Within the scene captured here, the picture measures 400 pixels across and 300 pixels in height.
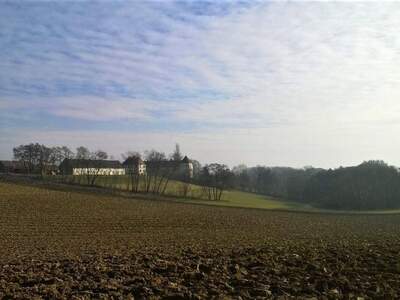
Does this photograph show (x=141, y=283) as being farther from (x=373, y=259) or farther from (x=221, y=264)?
(x=373, y=259)

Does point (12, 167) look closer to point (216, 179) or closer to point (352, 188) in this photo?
point (216, 179)

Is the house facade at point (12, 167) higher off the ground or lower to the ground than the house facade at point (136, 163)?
lower

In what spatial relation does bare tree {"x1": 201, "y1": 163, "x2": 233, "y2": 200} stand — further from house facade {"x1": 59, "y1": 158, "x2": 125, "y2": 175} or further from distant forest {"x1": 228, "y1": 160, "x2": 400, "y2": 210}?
house facade {"x1": 59, "y1": 158, "x2": 125, "y2": 175}

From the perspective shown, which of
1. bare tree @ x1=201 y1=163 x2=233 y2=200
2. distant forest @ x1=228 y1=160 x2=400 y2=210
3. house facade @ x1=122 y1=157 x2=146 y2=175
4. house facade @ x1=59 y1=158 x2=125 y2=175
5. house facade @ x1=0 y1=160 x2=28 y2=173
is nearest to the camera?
distant forest @ x1=228 y1=160 x2=400 y2=210

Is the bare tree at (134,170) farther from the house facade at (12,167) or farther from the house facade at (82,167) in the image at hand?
the house facade at (12,167)

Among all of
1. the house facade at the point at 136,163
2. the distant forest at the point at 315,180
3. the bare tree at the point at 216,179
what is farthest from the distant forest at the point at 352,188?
the house facade at the point at 136,163

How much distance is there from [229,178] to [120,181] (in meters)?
29.6

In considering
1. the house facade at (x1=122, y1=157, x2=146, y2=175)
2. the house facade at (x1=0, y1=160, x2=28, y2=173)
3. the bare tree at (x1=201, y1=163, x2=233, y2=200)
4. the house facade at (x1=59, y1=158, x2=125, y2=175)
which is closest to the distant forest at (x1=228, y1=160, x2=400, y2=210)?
the bare tree at (x1=201, y1=163, x2=233, y2=200)

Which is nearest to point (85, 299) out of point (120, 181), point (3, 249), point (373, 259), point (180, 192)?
point (373, 259)

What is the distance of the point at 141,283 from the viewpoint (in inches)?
415

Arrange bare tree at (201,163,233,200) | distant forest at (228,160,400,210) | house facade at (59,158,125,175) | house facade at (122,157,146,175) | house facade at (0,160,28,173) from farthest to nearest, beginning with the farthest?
house facade at (0,160,28,173)
house facade at (122,157,146,175)
house facade at (59,158,125,175)
bare tree at (201,163,233,200)
distant forest at (228,160,400,210)

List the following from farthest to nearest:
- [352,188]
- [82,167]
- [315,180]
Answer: [315,180] < [82,167] < [352,188]

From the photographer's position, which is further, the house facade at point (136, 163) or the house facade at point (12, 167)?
the house facade at point (12, 167)

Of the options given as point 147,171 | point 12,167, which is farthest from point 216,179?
point 12,167
